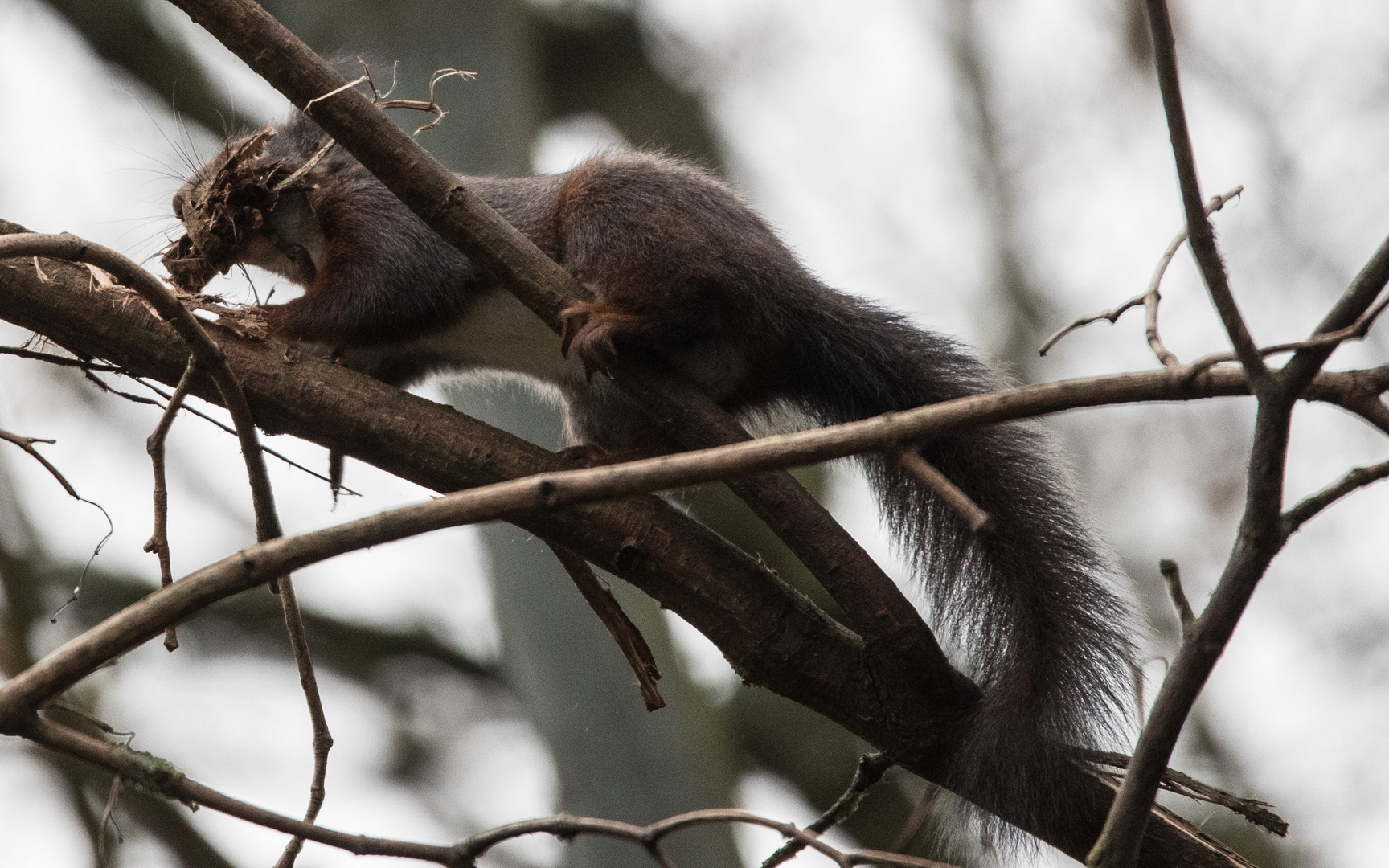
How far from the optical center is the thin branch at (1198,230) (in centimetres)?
134

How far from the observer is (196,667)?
6746 millimetres

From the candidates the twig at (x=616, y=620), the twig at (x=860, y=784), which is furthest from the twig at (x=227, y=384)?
the twig at (x=860, y=784)

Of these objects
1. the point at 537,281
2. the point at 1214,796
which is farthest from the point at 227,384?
the point at 1214,796

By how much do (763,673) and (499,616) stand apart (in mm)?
3662

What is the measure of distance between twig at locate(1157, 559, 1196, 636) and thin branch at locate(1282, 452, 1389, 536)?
0.16 metres

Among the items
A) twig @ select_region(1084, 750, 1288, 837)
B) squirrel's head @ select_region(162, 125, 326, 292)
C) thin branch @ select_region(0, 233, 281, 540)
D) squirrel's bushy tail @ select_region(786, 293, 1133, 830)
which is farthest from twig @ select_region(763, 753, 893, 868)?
squirrel's head @ select_region(162, 125, 326, 292)

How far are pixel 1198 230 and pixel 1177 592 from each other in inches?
17.9

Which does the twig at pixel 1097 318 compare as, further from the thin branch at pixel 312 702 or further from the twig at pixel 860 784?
the thin branch at pixel 312 702

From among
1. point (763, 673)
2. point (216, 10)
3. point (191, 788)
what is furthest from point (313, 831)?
point (216, 10)

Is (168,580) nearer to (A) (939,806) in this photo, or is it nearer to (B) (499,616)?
(A) (939,806)

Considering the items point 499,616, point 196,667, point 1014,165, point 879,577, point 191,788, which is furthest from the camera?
point 1014,165

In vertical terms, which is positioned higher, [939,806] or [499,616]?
[499,616]

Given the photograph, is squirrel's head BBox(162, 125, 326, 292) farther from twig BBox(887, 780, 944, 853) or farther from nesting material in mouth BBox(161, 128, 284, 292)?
twig BBox(887, 780, 944, 853)

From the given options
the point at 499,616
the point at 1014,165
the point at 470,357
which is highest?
the point at 1014,165
